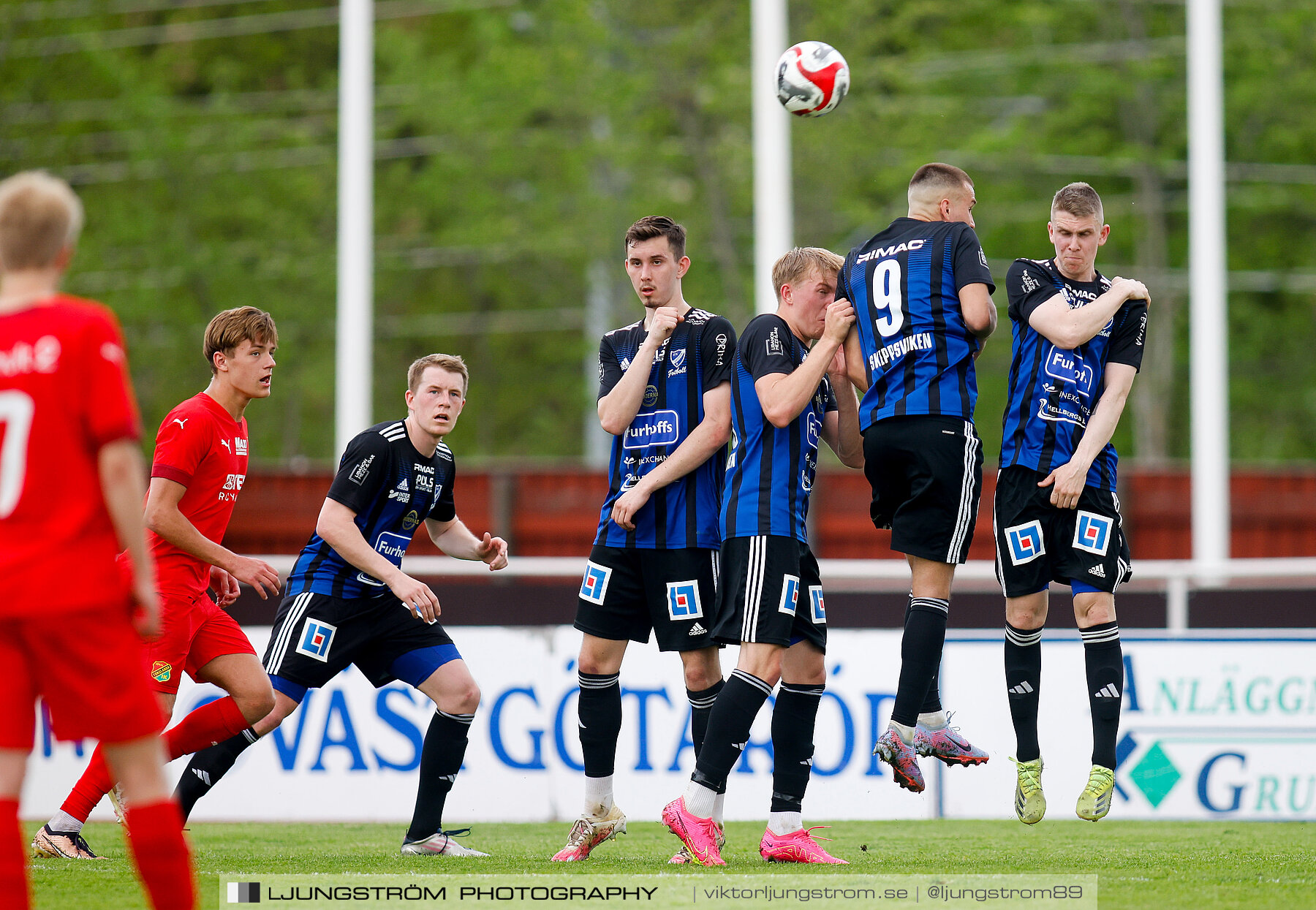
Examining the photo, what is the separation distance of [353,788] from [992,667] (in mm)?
3774

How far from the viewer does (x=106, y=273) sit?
28469mm

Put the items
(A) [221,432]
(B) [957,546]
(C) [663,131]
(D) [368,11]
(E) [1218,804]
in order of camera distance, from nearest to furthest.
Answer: (B) [957,546] → (A) [221,432] → (E) [1218,804] → (D) [368,11] → (C) [663,131]

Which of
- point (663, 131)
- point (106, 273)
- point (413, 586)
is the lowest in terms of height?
point (413, 586)

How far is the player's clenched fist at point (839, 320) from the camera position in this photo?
5863mm

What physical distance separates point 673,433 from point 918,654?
1.36 meters

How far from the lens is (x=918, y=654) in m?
5.82

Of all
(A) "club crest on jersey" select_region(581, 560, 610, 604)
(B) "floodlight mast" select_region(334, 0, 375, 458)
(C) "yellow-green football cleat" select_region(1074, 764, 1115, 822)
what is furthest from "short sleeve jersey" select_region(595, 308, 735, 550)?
(B) "floodlight mast" select_region(334, 0, 375, 458)

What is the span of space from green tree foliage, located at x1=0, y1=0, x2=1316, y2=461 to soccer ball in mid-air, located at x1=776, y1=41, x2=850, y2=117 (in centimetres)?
1778

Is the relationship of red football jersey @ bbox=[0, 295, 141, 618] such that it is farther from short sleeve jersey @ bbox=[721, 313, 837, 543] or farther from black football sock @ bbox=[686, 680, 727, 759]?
black football sock @ bbox=[686, 680, 727, 759]

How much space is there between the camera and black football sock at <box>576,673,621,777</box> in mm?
6250

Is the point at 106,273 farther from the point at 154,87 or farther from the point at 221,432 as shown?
the point at 221,432

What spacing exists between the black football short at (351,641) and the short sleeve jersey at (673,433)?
919 millimetres

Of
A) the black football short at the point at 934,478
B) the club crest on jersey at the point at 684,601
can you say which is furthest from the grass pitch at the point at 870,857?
the black football short at the point at 934,478

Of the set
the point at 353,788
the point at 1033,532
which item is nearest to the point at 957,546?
the point at 1033,532
